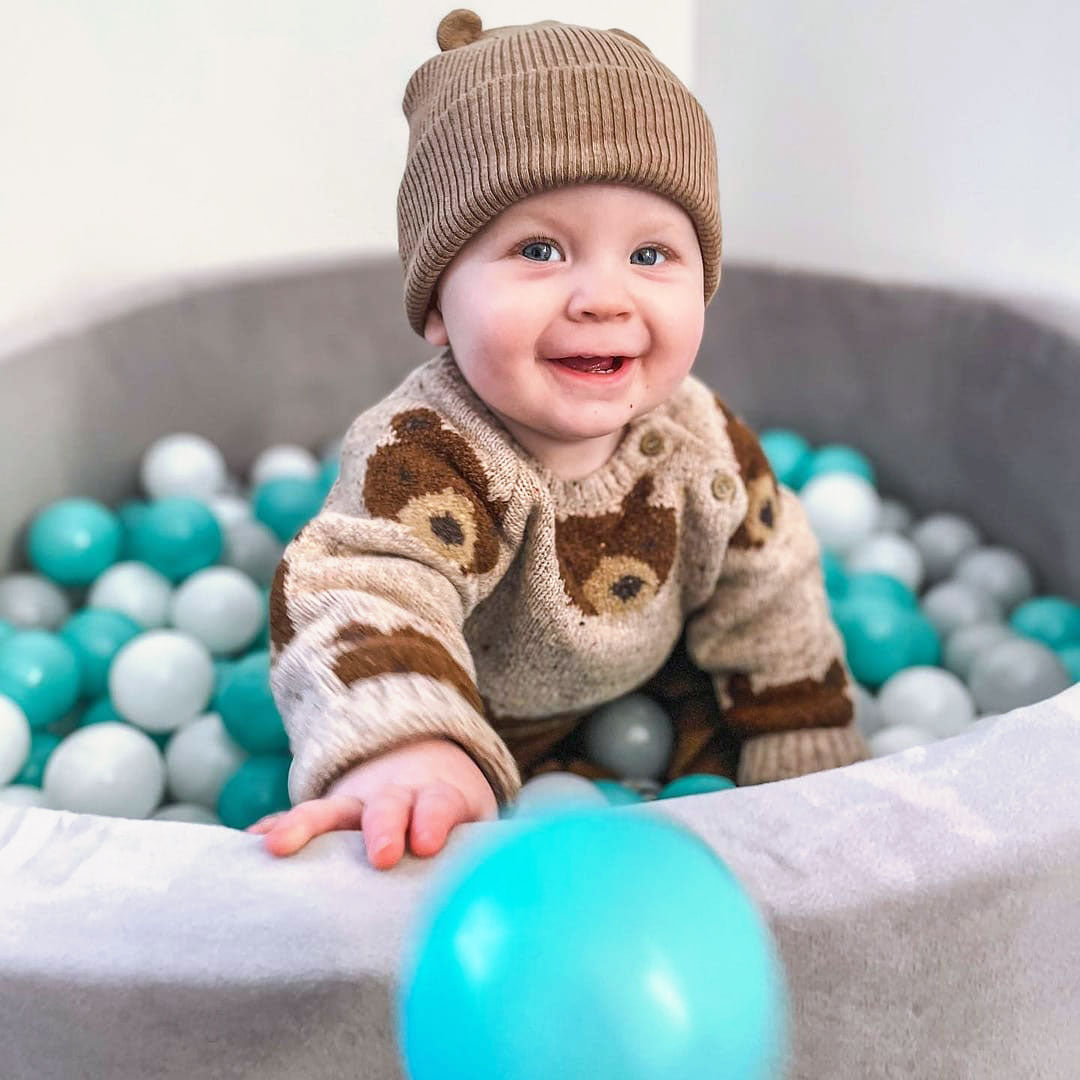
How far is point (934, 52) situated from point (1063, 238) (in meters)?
0.23

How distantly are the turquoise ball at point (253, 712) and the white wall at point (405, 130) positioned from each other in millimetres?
476

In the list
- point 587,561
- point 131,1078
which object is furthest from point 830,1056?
point 587,561

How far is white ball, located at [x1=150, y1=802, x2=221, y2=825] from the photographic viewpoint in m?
0.94

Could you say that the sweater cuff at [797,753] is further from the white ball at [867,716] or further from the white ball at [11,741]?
the white ball at [11,741]

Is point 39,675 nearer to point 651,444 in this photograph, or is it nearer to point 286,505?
point 286,505

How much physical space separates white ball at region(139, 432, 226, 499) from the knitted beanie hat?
0.61m

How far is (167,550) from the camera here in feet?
3.97

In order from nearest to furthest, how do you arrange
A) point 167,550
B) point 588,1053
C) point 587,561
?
point 588,1053 → point 587,561 → point 167,550

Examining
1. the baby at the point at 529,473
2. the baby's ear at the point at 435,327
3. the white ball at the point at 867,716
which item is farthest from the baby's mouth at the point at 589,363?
the white ball at the point at 867,716

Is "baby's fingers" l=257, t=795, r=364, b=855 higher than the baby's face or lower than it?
lower

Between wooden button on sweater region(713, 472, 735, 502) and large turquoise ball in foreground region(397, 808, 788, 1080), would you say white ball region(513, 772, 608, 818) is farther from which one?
large turquoise ball in foreground region(397, 808, 788, 1080)

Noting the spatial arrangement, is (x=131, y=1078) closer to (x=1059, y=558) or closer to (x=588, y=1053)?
(x=588, y=1053)

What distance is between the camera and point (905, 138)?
1.25 meters

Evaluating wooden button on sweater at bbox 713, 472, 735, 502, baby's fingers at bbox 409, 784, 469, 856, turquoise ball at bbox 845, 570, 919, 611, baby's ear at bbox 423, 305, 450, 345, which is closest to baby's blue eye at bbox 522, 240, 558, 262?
baby's ear at bbox 423, 305, 450, 345
